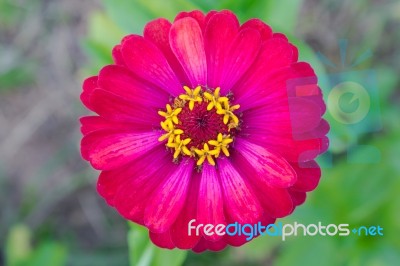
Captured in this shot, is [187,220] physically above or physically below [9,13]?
below

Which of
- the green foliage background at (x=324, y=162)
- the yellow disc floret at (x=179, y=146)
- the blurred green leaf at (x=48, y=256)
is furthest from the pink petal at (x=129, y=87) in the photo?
the blurred green leaf at (x=48, y=256)

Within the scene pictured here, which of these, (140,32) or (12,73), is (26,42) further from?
(140,32)

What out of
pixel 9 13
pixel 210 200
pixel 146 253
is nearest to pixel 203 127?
pixel 210 200

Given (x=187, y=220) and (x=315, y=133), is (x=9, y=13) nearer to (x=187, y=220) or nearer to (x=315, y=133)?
(x=187, y=220)

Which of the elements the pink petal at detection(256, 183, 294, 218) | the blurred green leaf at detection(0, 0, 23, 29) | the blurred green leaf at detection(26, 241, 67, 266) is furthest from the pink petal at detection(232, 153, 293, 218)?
the blurred green leaf at detection(0, 0, 23, 29)

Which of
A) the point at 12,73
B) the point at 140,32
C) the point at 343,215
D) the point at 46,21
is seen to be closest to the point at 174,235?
the point at 140,32

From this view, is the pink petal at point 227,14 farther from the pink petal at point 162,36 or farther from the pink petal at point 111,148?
the pink petal at point 111,148
